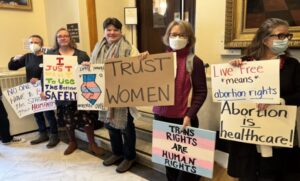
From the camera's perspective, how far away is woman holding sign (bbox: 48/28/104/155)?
2.33 metres

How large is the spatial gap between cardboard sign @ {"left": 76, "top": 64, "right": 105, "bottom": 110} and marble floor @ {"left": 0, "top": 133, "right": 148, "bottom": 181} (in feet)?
1.92

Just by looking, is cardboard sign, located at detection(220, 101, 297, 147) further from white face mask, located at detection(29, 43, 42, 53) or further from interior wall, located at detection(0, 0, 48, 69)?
interior wall, located at detection(0, 0, 48, 69)

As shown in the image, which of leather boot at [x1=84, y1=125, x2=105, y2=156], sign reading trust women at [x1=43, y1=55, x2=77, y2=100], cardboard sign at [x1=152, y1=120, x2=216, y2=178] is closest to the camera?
cardboard sign at [x1=152, y1=120, x2=216, y2=178]

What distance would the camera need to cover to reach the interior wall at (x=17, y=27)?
3109 millimetres

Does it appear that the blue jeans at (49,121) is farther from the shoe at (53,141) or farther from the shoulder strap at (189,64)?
the shoulder strap at (189,64)

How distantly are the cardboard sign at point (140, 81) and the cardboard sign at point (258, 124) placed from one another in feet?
1.14

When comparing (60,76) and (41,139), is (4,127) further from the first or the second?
(60,76)

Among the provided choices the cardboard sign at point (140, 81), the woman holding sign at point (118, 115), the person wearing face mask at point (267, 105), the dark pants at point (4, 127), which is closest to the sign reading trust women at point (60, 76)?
the woman holding sign at point (118, 115)

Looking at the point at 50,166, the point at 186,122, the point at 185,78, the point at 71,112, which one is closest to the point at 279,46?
the point at 185,78

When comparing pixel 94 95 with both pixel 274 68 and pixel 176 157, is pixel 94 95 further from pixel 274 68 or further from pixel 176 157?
pixel 274 68

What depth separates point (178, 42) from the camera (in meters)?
1.51

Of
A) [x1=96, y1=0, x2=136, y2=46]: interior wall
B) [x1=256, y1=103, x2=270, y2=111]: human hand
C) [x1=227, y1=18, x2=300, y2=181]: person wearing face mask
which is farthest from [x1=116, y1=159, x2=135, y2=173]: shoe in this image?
[x1=96, y1=0, x2=136, y2=46]: interior wall

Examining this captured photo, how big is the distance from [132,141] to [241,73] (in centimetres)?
115

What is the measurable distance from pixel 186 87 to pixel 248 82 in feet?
1.17
